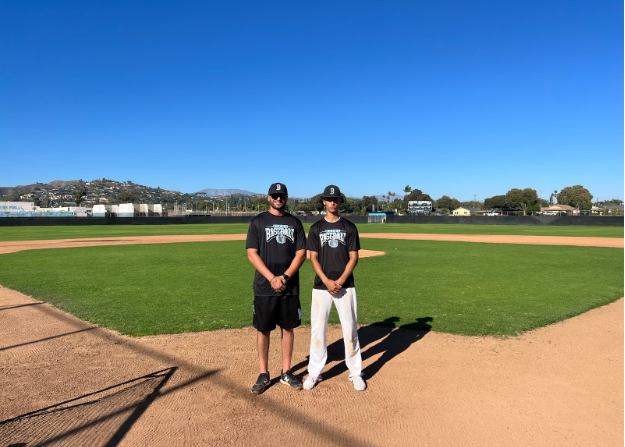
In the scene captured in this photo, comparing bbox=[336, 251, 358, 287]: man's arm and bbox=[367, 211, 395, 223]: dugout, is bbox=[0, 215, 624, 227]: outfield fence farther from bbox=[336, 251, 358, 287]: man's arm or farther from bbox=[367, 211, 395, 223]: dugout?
bbox=[336, 251, 358, 287]: man's arm

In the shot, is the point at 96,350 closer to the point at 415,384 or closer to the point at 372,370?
the point at 372,370

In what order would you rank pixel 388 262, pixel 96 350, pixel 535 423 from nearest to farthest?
1. pixel 535 423
2. pixel 96 350
3. pixel 388 262

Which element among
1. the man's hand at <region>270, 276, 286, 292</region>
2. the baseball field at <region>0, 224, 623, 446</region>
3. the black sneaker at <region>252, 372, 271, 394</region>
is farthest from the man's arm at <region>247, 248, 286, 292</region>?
the baseball field at <region>0, 224, 623, 446</region>

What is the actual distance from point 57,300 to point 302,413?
691 cm

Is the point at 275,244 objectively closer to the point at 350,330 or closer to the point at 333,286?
the point at 333,286

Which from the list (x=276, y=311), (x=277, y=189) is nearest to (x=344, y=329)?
(x=276, y=311)

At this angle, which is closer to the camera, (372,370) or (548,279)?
(372,370)

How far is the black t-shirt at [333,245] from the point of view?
4207mm

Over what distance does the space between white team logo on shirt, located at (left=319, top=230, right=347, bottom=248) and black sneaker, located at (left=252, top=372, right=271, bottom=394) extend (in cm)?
151

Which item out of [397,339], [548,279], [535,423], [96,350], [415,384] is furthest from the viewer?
[548,279]

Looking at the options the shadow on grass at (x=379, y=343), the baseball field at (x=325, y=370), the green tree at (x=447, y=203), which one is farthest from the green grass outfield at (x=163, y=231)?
the green tree at (x=447, y=203)

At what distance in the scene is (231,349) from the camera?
17.6 feet

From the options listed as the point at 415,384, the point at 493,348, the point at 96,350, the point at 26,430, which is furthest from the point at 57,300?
the point at 493,348

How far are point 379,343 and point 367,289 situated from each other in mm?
3878
